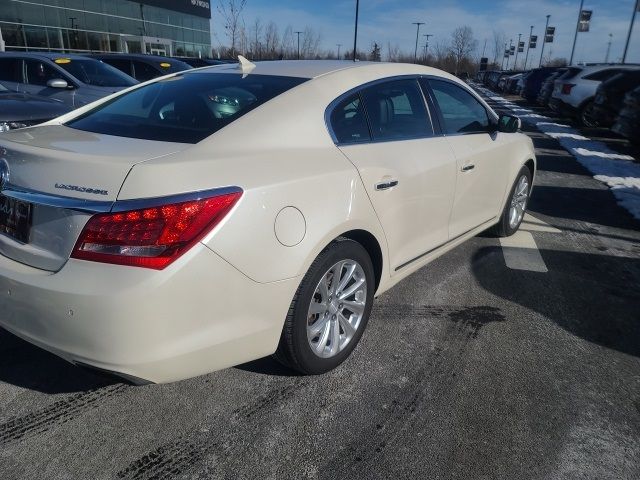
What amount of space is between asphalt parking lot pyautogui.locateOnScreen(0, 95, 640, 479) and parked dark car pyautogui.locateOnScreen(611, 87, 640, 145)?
21.7 ft

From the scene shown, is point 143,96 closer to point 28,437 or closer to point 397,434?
point 28,437

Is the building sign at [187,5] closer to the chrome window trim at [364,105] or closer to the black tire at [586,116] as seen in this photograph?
the black tire at [586,116]

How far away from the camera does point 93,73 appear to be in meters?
9.04

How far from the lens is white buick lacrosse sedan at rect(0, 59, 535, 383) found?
1854 mm

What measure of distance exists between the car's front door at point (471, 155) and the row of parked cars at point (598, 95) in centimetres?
620

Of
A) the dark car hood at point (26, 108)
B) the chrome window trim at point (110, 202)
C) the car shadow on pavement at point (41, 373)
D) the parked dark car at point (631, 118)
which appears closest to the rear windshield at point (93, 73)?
the dark car hood at point (26, 108)

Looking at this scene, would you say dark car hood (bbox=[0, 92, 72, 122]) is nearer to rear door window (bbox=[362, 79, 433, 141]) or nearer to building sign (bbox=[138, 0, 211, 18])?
rear door window (bbox=[362, 79, 433, 141])

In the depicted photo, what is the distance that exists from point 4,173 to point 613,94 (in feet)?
38.6

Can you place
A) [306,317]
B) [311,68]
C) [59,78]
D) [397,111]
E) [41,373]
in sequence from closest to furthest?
[306,317] → [41,373] → [311,68] → [397,111] → [59,78]

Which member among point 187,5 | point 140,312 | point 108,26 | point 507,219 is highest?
point 187,5

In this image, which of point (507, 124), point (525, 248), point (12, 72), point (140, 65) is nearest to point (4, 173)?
point (507, 124)

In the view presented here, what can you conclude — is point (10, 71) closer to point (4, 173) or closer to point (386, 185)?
point (4, 173)

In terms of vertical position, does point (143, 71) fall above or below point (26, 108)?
above

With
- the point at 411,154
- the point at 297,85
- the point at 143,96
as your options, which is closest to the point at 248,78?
the point at 297,85
